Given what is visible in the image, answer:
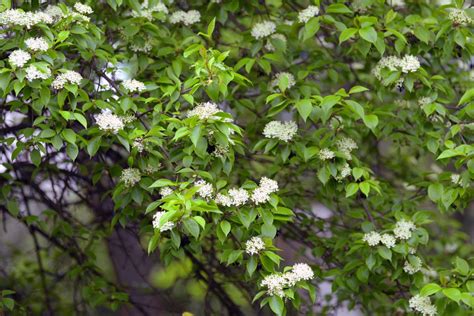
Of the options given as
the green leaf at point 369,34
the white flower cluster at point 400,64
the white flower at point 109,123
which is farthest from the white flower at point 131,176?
the white flower cluster at point 400,64

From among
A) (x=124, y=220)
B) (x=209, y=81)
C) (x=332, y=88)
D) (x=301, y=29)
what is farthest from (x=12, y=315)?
(x=332, y=88)

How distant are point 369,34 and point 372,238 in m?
0.99

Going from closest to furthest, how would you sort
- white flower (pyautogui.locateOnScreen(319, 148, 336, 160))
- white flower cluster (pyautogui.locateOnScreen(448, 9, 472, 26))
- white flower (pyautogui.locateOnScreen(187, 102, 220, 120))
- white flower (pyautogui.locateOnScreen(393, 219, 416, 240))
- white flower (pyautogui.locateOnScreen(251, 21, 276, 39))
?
white flower (pyautogui.locateOnScreen(187, 102, 220, 120)), white flower (pyautogui.locateOnScreen(319, 148, 336, 160)), white flower (pyautogui.locateOnScreen(393, 219, 416, 240)), white flower cluster (pyautogui.locateOnScreen(448, 9, 472, 26)), white flower (pyautogui.locateOnScreen(251, 21, 276, 39))

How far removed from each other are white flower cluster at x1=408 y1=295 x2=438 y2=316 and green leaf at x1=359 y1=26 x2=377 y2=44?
127 cm

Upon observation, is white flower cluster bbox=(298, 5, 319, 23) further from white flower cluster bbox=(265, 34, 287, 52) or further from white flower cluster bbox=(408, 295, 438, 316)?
white flower cluster bbox=(408, 295, 438, 316)

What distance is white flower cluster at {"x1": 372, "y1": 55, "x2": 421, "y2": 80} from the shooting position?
375 centimetres

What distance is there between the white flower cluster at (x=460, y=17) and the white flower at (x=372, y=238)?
1.18 metres

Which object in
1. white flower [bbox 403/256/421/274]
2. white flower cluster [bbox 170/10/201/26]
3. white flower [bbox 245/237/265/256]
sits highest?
white flower cluster [bbox 170/10/201/26]

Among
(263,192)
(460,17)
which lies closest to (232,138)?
(263,192)

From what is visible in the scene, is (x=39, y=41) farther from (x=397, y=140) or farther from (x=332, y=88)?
(x=332, y=88)

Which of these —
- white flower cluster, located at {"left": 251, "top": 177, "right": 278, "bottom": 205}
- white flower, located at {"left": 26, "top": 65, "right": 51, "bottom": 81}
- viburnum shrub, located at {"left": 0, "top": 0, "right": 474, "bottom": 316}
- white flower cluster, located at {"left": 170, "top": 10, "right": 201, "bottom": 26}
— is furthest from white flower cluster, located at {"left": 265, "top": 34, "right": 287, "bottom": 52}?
white flower, located at {"left": 26, "top": 65, "right": 51, "bottom": 81}

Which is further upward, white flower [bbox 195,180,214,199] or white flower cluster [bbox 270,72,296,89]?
white flower [bbox 195,180,214,199]

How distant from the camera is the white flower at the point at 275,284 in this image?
3.14m

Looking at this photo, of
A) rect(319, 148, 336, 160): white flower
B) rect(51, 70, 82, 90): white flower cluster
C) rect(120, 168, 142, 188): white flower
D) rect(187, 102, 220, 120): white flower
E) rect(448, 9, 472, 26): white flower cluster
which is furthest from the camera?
rect(448, 9, 472, 26): white flower cluster
